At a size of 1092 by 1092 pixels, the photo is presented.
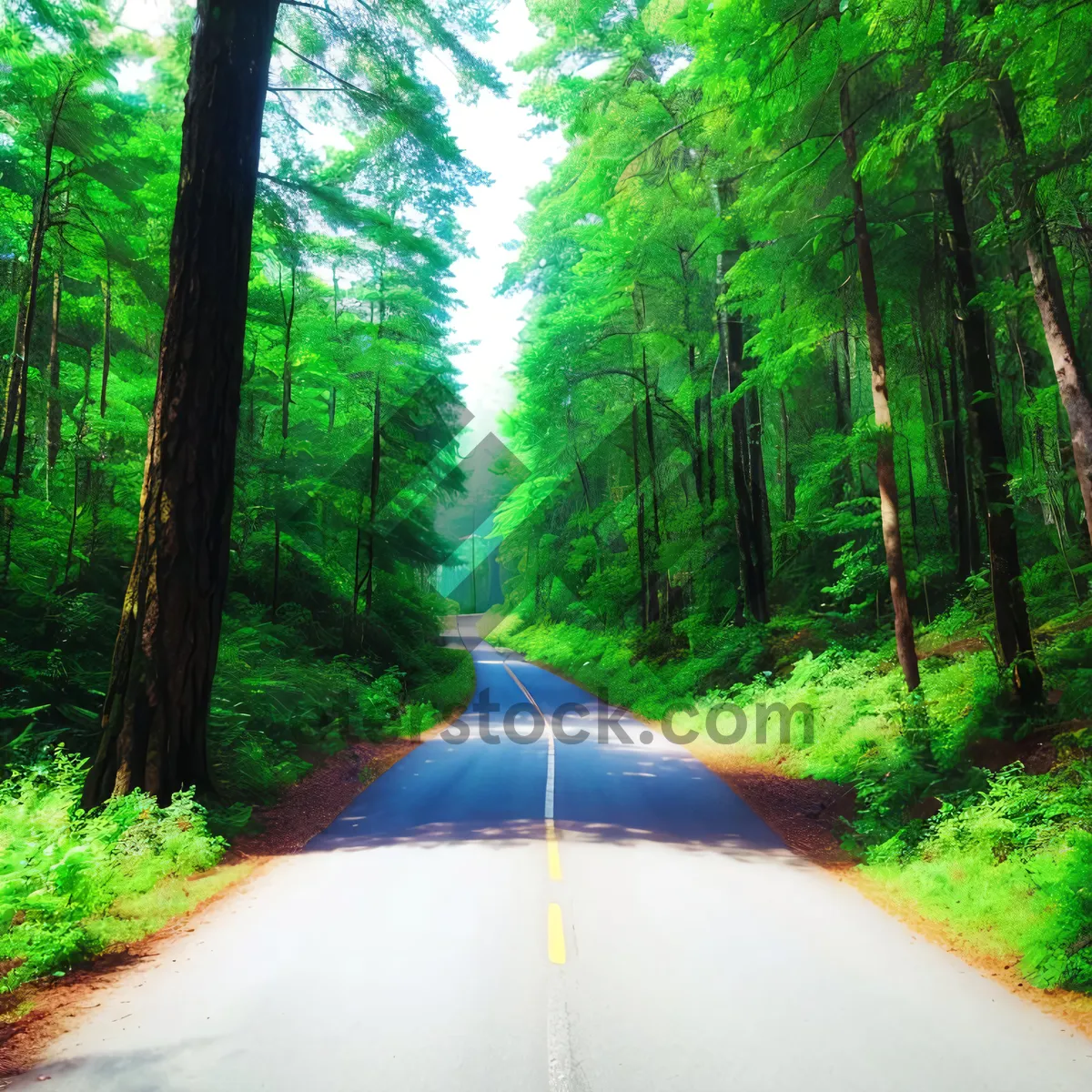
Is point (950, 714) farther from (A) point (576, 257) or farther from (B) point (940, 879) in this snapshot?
(A) point (576, 257)

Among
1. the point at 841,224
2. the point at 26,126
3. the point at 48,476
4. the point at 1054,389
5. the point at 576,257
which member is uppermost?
the point at 576,257

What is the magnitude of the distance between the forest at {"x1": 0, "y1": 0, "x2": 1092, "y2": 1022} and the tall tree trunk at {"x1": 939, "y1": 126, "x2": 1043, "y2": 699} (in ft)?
0.19

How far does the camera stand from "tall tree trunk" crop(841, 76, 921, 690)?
35.3ft

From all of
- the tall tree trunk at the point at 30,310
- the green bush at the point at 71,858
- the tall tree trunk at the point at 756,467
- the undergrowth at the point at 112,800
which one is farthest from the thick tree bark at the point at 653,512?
the green bush at the point at 71,858

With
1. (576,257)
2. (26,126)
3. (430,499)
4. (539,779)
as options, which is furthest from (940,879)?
(576,257)

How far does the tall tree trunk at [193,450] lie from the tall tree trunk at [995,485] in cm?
854

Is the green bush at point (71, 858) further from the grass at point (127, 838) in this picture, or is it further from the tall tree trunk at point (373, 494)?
the tall tree trunk at point (373, 494)

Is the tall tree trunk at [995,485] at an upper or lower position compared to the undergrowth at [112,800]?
upper

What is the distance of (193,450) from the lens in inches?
315

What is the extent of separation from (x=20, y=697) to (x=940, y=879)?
33.2 ft

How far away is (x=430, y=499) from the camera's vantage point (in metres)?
27.7

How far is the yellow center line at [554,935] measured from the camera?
17.4ft

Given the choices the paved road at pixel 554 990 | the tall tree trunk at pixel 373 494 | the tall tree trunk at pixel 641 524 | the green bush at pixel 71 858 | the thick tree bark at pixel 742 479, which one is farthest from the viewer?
the tall tree trunk at pixel 641 524

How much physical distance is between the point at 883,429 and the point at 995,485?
5.48 feet
